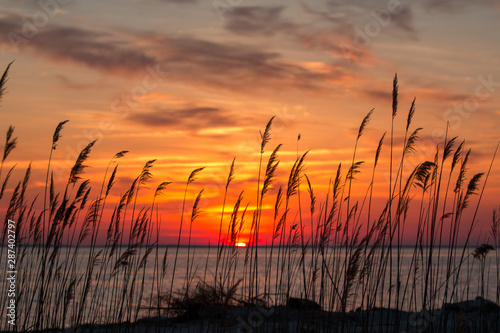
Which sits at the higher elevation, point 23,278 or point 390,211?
point 390,211

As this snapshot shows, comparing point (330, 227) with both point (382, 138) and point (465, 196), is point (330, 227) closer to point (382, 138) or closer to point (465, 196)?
point (382, 138)

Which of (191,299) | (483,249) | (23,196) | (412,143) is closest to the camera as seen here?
(483,249)

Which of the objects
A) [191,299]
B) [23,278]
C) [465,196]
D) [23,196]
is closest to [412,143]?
[465,196]

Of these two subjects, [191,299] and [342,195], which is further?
Result: [191,299]

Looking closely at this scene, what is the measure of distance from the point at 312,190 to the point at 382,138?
0.96 m

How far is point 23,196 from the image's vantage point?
200 inches

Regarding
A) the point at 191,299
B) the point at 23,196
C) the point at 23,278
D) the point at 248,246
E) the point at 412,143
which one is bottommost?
the point at 191,299

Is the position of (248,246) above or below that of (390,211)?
below

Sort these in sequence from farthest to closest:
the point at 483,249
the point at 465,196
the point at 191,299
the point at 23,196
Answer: the point at 191,299, the point at 23,196, the point at 465,196, the point at 483,249

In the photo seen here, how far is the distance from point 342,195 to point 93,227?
2777 mm

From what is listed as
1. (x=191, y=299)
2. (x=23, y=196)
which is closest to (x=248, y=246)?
(x=23, y=196)

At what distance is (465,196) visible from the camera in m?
4.74

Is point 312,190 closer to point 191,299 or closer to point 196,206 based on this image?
point 196,206

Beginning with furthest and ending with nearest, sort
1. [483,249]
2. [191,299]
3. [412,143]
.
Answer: [191,299] → [412,143] → [483,249]
